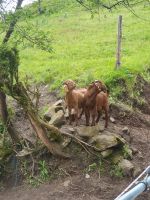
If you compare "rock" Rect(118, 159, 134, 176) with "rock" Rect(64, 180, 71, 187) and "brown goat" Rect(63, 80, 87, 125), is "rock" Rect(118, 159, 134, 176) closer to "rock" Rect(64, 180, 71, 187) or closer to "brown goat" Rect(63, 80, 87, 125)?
"rock" Rect(64, 180, 71, 187)

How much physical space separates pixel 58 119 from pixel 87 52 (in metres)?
6.58

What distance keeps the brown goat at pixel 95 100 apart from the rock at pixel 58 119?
44cm

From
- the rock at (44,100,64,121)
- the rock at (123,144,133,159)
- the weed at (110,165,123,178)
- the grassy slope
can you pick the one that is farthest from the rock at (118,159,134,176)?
the grassy slope

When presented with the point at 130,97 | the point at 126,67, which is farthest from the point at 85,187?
the point at 126,67

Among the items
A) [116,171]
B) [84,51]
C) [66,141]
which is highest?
[84,51]

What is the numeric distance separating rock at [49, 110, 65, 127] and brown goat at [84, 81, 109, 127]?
1.46 feet

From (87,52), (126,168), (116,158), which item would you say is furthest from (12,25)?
(87,52)

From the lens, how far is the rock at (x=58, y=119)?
26.1ft

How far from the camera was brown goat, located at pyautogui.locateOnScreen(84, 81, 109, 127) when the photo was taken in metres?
7.50

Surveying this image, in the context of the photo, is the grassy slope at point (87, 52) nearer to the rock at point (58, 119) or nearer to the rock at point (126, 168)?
the rock at point (58, 119)

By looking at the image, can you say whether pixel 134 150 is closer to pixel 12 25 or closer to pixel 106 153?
pixel 106 153

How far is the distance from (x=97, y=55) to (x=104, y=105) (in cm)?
602

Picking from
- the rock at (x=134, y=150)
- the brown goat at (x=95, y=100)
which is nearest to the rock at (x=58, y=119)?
the brown goat at (x=95, y=100)

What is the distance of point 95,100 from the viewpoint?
7656mm
